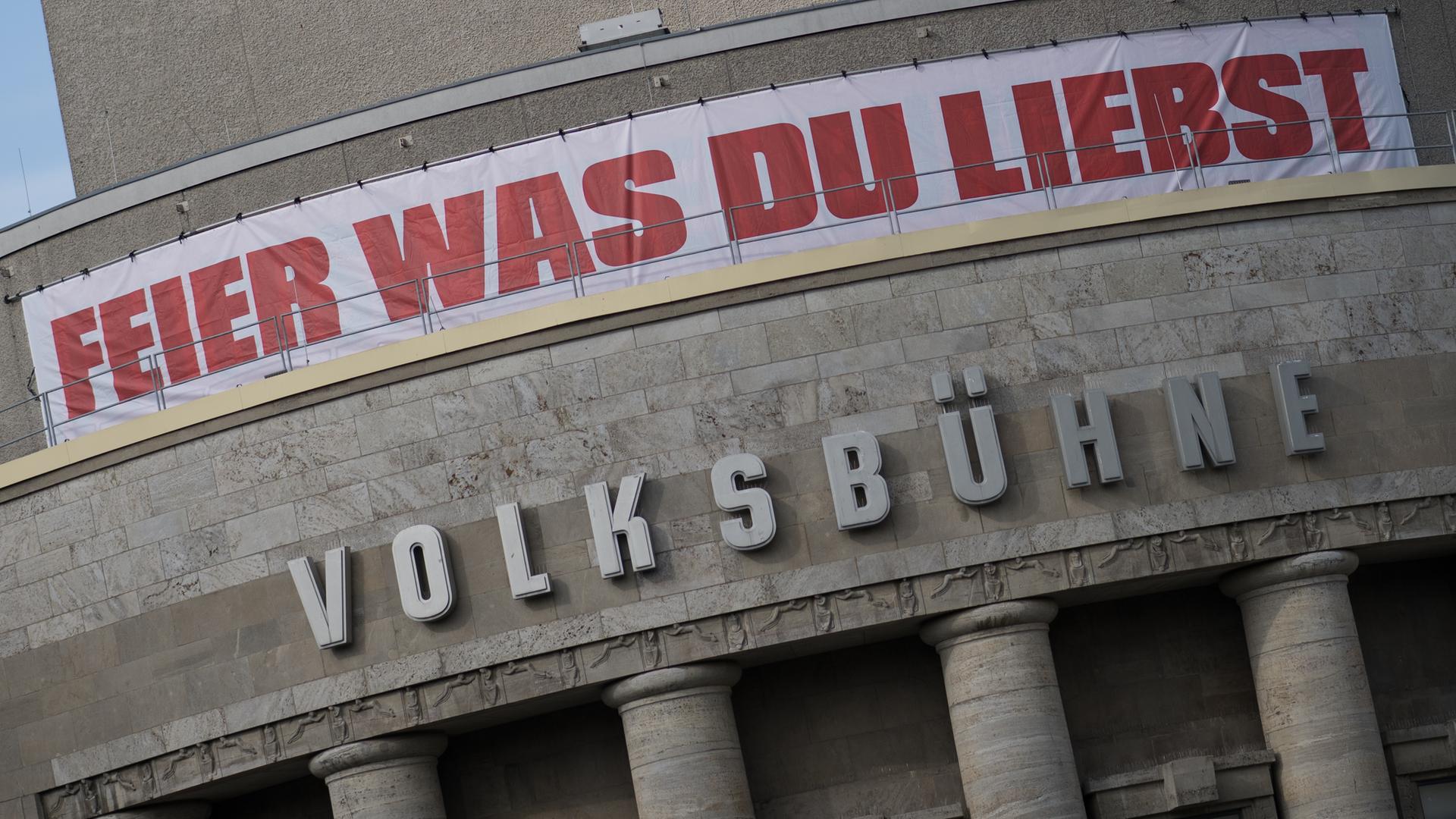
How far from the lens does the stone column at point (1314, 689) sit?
867 inches

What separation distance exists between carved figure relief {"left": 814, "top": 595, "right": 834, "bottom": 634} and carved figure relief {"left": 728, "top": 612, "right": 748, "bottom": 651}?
2.85 feet

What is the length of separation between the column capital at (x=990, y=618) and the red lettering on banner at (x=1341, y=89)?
32.7 ft

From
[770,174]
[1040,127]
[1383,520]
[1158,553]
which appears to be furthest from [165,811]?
[1383,520]

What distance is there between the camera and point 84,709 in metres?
23.8

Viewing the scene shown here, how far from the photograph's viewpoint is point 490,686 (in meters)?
22.3

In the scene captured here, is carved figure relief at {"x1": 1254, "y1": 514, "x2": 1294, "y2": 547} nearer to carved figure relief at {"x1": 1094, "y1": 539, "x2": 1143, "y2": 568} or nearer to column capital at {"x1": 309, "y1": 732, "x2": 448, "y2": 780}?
carved figure relief at {"x1": 1094, "y1": 539, "x2": 1143, "y2": 568}

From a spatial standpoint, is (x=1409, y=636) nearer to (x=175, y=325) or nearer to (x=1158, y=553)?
(x=1158, y=553)

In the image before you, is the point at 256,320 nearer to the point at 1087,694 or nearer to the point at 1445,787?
the point at 1087,694

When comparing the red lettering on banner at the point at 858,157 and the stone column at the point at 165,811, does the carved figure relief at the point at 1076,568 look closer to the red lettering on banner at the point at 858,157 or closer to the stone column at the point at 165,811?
the red lettering on banner at the point at 858,157

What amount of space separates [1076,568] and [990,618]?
1271mm

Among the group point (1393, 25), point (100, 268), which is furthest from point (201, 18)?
point (1393, 25)

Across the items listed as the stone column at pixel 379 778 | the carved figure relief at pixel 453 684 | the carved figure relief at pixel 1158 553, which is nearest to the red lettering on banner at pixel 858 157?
the carved figure relief at pixel 1158 553

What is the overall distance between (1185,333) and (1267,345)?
1077 millimetres

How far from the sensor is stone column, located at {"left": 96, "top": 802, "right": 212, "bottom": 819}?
932 inches
